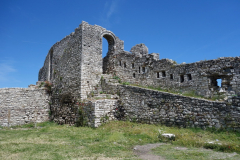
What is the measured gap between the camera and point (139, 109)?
12.7 m

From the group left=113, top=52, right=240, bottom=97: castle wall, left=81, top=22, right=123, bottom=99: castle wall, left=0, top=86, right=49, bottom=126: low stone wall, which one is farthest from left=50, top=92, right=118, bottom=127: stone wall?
left=113, top=52, right=240, bottom=97: castle wall

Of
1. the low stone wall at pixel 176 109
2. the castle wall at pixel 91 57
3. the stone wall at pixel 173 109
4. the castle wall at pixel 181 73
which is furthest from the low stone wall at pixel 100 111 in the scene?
the castle wall at pixel 181 73

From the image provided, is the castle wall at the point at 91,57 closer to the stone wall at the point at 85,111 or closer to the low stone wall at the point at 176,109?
the stone wall at the point at 85,111

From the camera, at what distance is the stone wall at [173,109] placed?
924cm

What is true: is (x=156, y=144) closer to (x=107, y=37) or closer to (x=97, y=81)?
(x=97, y=81)

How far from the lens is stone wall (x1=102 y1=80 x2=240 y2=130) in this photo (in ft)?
30.3

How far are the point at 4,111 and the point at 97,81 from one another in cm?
826

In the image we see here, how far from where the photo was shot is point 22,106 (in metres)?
16.1

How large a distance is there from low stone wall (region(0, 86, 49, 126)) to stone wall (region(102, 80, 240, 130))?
674 centimetres

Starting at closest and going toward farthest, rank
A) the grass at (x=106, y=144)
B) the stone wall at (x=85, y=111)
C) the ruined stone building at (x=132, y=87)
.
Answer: the grass at (x=106, y=144)
the ruined stone building at (x=132, y=87)
the stone wall at (x=85, y=111)

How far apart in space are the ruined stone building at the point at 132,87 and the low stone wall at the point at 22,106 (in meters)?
0.83

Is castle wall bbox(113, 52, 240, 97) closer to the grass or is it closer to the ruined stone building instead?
the ruined stone building

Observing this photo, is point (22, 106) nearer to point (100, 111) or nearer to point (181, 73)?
point (100, 111)

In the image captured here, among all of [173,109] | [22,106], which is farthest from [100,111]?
[22,106]
